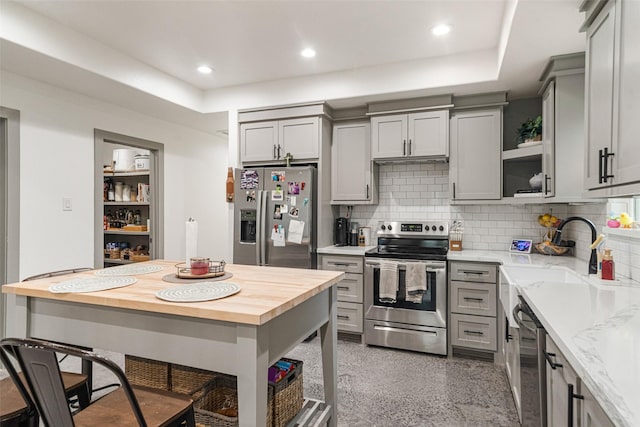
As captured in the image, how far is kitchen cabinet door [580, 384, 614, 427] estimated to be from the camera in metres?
0.88

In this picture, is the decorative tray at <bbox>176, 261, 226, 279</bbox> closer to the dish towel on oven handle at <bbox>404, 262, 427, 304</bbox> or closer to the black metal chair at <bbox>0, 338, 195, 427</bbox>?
the black metal chair at <bbox>0, 338, 195, 427</bbox>

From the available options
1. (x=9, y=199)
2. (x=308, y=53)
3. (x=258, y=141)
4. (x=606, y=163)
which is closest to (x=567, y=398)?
(x=606, y=163)

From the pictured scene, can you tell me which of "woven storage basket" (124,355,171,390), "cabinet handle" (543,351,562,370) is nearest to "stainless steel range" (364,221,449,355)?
"cabinet handle" (543,351,562,370)

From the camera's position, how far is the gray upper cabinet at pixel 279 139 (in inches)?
147

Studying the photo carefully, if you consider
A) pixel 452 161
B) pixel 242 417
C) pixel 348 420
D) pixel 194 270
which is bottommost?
pixel 348 420

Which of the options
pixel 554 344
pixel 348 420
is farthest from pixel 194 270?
pixel 554 344

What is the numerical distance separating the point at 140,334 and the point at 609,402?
1543 mm

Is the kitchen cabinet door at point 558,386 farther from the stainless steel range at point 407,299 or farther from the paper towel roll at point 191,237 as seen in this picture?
the stainless steel range at point 407,299

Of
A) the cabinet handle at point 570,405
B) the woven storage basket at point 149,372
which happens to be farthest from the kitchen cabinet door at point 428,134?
the woven storage basket at point 149,372

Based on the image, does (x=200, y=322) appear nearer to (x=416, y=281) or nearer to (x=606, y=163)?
(x=606, y=163)

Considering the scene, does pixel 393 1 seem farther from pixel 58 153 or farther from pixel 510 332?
pixel 58 153

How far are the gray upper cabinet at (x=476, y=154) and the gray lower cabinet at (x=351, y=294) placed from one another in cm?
120

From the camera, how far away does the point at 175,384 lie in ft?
6.13

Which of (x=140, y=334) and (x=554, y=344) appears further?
(x=140, y=334)
